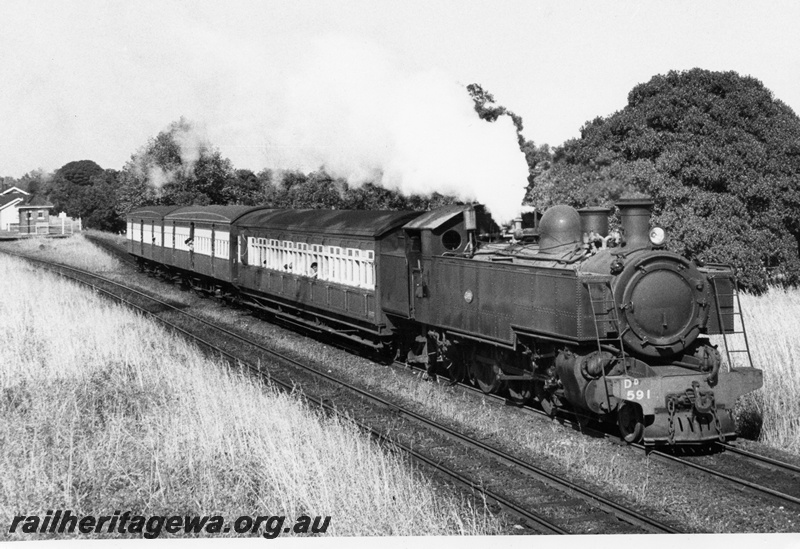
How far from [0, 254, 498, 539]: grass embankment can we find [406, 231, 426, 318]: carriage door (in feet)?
9.70

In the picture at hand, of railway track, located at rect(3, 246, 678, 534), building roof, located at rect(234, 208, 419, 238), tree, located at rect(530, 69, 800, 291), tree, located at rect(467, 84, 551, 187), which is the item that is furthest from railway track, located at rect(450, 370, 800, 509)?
tree, located at rect(467, 84, 551, 187)

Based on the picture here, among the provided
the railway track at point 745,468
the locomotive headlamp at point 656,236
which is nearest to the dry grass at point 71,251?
the locomotive headlamp at point 656,236

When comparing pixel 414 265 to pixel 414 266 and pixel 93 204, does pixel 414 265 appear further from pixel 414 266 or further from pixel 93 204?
pixel 93 204

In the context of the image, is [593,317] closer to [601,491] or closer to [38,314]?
[601,491]

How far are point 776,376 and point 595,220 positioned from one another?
3.47 metres

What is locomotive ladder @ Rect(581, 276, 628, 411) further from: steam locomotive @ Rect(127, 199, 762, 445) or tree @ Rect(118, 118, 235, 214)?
tree @ Rect(118, 118, 235, 214)

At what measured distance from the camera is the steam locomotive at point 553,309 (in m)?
8.67

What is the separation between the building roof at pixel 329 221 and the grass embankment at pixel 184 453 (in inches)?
151

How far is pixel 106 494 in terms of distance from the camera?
22.7ft

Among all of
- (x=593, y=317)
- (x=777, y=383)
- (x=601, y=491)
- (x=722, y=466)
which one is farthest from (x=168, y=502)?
(x=777, y=383)

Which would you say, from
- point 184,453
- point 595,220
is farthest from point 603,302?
point 184,453

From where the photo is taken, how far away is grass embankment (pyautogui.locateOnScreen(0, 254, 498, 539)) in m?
6.59

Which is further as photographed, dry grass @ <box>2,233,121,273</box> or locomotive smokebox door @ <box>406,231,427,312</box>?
dry grass @ <box>2,233,121,273</box>

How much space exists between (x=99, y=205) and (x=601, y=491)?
47560 mm
